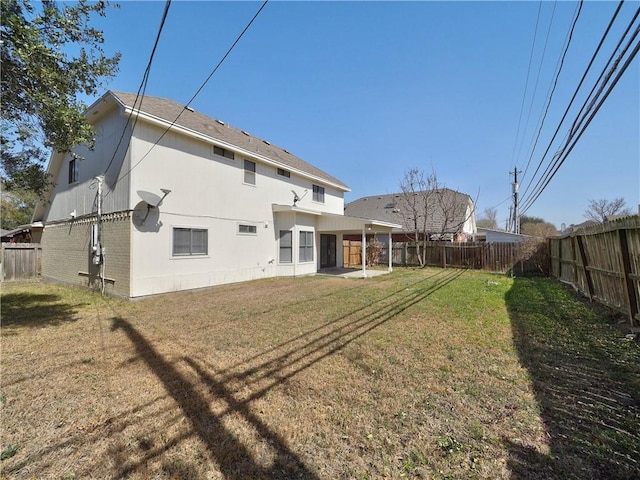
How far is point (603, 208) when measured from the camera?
40.2 metres

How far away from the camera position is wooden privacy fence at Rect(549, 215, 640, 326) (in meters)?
4.73

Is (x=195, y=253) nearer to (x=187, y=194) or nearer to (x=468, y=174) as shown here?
(x=187, y=194)

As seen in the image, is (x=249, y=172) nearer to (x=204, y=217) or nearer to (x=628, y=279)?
(x=204, y=217)

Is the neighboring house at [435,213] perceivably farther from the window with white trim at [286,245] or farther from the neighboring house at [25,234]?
the neighboring house at [25,234]

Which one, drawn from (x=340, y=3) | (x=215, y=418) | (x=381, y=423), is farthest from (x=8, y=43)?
(x=381, y=423)

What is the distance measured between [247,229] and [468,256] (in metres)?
12.6

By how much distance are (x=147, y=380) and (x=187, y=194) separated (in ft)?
24.7

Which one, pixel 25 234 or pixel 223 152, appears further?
pixel 25 234

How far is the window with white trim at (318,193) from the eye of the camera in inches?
659

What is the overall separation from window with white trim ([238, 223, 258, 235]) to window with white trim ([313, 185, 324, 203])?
5389 millimetres

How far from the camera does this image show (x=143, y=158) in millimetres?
8891

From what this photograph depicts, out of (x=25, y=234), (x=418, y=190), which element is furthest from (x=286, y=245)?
(x=25, y=234)

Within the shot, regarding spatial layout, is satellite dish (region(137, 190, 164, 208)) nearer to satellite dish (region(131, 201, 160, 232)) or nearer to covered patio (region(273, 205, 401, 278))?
satellite dish (region(131, 201, 160, 232))

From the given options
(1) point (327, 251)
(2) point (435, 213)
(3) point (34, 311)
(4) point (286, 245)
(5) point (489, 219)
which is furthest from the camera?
(5) point (489, 219)
